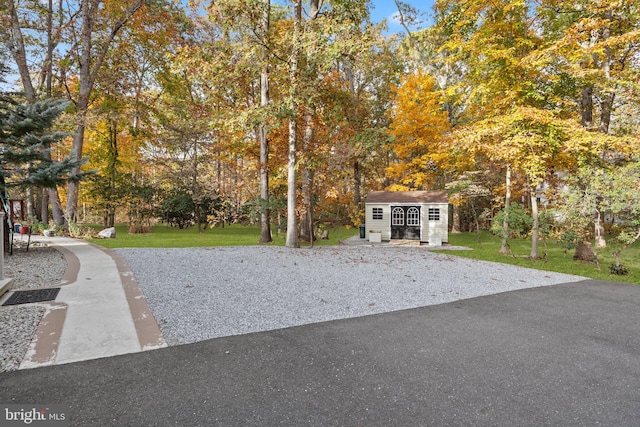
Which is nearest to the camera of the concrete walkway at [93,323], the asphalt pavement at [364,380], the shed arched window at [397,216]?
the asphalt pavement at [364,380]

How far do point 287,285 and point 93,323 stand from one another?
3165 mm

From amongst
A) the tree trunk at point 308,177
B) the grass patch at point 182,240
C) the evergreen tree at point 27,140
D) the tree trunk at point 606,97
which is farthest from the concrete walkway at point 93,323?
the tree trunk at point 606,97

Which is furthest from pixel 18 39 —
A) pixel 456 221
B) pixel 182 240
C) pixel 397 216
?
pixel 456 221

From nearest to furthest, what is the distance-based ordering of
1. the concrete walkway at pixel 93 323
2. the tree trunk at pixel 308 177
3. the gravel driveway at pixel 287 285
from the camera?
1. the concrete walkway at pixel 93 323
2. the gravel driveway at pixel 287 285
3. the tree trunk at pixel 308 177

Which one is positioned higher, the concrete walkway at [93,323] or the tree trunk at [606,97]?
the tree trunk at [606,97]

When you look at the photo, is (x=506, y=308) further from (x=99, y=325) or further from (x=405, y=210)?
(x=405, y=210)

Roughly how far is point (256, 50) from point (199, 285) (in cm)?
850

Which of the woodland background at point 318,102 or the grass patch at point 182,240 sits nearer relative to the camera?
the woodland background at point 318,102

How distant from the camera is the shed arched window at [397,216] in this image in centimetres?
1559

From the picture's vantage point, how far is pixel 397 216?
15.7 meters

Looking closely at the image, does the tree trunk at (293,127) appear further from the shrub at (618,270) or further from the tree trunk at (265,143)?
the shrub at (618,270)

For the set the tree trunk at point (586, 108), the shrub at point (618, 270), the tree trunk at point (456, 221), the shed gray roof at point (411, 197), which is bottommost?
the shrub at point (618, 270)

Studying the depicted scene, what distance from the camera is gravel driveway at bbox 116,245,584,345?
4.23 m

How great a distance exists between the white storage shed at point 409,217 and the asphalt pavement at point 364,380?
1115 centimetres
